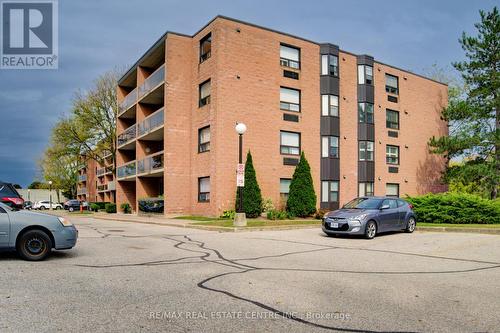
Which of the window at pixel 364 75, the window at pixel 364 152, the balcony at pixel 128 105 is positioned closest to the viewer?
the window at pixel 364 152

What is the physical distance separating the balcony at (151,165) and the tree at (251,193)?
681cm

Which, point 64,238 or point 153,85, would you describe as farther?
point 153,85

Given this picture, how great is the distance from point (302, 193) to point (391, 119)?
39.6 ft

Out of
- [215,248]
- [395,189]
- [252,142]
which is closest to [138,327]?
[215,248]

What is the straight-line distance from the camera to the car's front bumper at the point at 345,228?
13953mm

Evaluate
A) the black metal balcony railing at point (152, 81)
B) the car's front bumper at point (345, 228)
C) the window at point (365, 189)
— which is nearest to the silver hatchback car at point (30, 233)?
the car's front bumper at point (345, 228)

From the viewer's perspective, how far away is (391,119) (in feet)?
112

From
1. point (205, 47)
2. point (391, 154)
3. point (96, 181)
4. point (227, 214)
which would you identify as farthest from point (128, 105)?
point (96, 181)

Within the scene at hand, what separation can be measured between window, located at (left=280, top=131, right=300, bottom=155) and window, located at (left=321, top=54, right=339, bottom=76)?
5.18 m

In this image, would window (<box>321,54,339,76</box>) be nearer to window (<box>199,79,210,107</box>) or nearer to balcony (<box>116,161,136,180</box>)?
window (<box>199,79,210,107</box>)

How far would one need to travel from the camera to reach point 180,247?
1178cm

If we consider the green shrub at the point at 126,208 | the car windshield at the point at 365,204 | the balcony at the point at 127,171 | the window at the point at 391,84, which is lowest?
the green shrub at the point at 126,208

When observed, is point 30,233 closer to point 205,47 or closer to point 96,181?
point 205,47

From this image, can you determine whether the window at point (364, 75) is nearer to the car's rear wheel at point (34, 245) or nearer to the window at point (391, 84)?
the window at point (391, 84)
